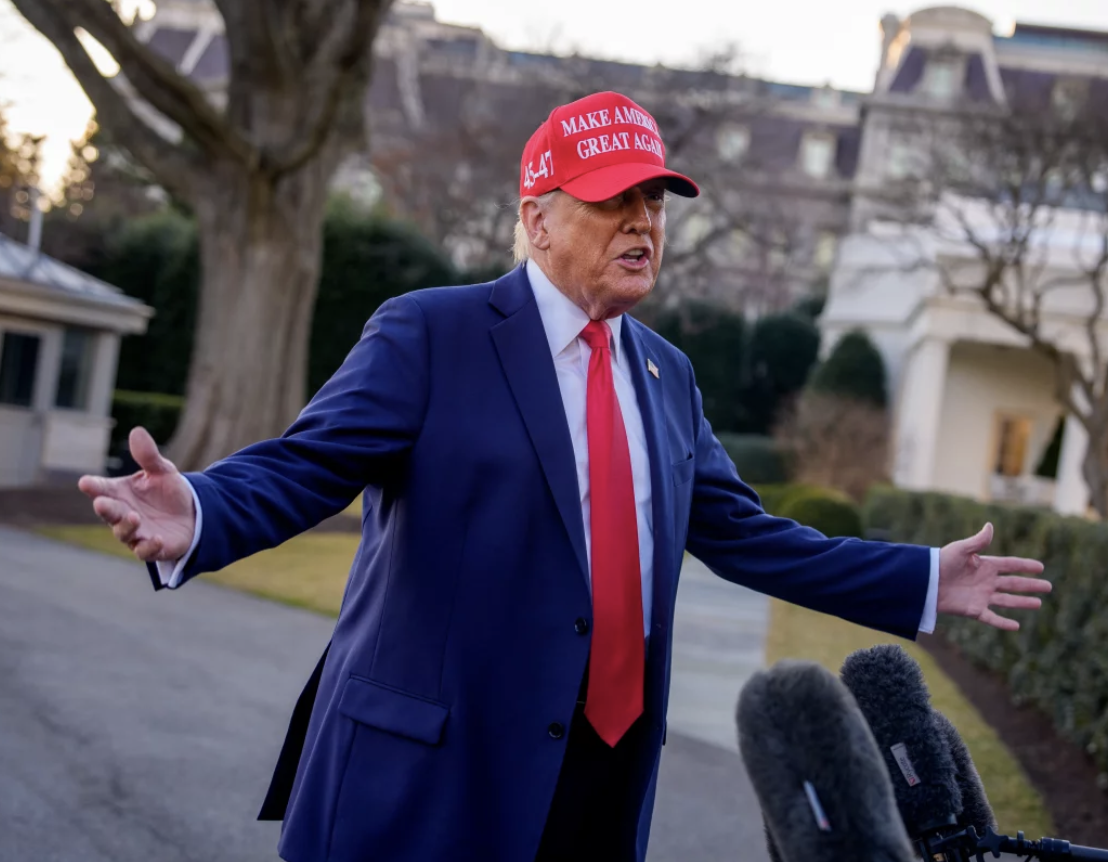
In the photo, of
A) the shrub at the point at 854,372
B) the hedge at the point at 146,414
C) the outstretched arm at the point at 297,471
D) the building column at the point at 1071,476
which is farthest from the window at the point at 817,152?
the outstretched arm at the point at 297,471

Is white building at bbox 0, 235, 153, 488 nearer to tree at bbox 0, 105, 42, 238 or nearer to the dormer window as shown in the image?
tree at bbox 0, 105, 42, 238

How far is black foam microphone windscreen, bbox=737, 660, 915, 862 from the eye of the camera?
1.67 meters

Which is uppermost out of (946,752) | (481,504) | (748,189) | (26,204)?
(748,189)

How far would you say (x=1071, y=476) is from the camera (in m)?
26.0

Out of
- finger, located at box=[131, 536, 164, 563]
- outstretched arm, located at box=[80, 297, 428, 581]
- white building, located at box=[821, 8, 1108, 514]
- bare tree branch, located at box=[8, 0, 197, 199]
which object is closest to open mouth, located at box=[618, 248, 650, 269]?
outstretched arm, located at box=[80, 297, 428, 581]

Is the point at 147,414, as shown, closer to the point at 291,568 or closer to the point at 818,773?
the point at 291,568

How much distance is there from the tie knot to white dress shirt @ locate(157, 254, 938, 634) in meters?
0.01

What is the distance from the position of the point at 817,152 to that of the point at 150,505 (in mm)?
58476

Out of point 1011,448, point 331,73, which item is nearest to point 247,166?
point 331,73

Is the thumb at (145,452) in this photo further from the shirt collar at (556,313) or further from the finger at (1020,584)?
the finger at (1020,584)

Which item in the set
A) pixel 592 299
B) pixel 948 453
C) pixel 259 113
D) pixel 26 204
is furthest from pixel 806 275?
pixel 592 299

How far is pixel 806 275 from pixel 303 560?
148ft

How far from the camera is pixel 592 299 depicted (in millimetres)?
2773

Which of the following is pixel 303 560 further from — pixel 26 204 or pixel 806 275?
pixel 806 275
